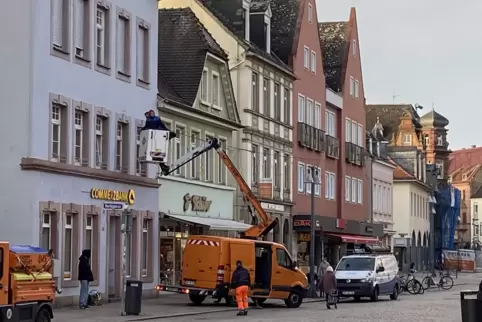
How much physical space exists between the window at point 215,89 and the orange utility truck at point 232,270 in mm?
7914

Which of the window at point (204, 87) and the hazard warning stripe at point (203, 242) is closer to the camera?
the hazard warning stripe at point (203, 242)

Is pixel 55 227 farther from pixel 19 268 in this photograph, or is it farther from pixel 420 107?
pixel 420 107

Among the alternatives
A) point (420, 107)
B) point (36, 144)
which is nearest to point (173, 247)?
point (36, 144)

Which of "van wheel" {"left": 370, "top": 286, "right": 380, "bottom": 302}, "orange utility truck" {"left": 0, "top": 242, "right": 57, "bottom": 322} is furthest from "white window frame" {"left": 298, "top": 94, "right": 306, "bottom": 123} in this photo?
"orange utility truck" {"left": 0, "top": 242, "right": 57, "bottom": 322}

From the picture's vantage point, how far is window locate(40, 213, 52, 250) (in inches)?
1364

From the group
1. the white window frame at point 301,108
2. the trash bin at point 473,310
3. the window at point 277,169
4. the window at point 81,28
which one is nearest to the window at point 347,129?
the white window frame at point 301,108

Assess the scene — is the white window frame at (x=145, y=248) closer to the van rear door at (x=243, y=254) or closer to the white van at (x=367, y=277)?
the van rear door at (x=243, y=254)

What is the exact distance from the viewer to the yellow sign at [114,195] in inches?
1496

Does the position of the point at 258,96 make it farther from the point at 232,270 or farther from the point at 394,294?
the point at 232,270

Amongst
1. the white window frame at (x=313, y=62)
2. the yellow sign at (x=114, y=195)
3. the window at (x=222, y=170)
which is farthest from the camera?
the white window frame at (x=313, y=62)

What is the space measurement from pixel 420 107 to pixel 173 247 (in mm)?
70592

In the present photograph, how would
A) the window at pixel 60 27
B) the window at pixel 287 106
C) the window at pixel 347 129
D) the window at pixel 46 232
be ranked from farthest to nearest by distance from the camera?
the window at pixel 347 129 → the window at pixel 287 106 → the window at pixel 60 27 → the window at pixel 46 232

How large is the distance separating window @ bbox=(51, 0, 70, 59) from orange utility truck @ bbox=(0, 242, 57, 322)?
10792mm

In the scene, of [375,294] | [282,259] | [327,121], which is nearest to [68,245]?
[282,259]
